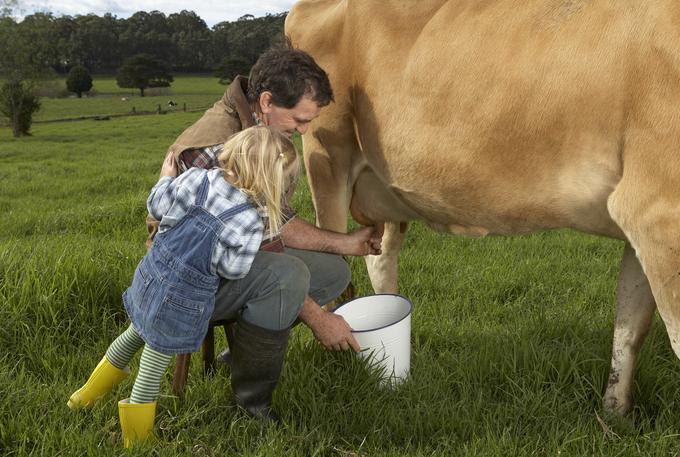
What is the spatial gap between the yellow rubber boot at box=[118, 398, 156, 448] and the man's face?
43.8 inches

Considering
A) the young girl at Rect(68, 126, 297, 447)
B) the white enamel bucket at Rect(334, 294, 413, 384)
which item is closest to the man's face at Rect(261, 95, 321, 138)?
the young girl at Rect(68, 126, 297, 447)

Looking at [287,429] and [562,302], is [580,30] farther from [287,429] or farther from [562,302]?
[562,302]

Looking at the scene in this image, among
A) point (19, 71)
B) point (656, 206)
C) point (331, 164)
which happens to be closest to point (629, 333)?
point (656, 206)

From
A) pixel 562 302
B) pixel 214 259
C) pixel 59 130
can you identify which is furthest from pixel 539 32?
pixel 59 130

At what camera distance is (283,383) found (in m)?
2.71

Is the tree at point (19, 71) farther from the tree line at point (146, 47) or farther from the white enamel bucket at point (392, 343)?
the white enamel bucket at point (392, 343)

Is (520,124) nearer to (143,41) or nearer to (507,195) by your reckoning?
(507,195)

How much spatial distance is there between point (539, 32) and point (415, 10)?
0.67 metres

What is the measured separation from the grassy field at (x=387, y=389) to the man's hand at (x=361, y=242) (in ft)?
1.44

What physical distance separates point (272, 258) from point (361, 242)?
54 cm

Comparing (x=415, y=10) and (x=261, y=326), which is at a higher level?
(x=415, y=10)

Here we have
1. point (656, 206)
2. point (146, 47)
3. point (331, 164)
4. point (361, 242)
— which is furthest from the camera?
point (146, 47)

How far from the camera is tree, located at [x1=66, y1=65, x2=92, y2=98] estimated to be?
2281 inches

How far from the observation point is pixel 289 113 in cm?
262
